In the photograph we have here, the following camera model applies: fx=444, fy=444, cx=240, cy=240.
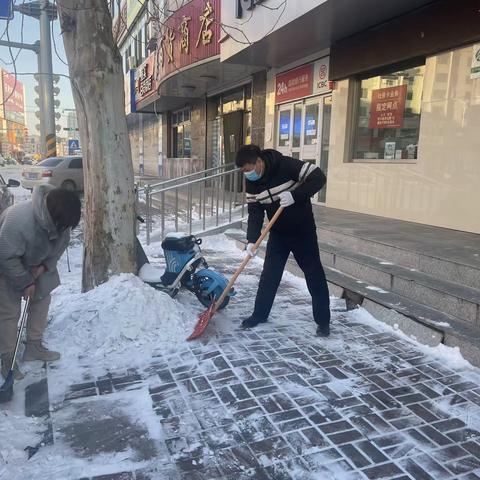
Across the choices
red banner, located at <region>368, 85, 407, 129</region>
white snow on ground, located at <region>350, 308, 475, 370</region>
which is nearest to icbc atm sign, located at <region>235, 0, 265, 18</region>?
red banner, located at <region>368, 85, 407, 129</region>

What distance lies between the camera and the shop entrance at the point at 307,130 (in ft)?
29.3

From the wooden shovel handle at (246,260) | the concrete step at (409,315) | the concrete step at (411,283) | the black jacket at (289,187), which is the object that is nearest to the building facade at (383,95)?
the concrete step at (411,283)

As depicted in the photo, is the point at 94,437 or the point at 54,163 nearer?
the point at 94,437

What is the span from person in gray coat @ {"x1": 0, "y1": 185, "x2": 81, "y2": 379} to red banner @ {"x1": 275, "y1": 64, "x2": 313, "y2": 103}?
7.36 m

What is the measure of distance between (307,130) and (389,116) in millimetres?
2409

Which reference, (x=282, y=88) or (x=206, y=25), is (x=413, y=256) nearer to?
(x=282, y=88)

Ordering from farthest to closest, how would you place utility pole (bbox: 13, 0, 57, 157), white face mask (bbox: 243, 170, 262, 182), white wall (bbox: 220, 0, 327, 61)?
utility pole (bbox: 13, 0, 57, 157), white wall (bbox: 220, 0, 327, 61), white face mask (bbox: 243, 170, 262, 182)

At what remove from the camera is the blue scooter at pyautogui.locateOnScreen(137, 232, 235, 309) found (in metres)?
4.30

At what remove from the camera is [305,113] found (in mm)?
9570

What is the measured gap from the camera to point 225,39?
938cm

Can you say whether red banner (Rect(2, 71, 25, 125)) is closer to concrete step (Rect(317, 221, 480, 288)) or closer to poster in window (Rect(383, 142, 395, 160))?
concrete step (Rect(317, 221, 480, 288))

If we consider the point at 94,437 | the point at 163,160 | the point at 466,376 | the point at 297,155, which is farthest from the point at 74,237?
the point at 163,160

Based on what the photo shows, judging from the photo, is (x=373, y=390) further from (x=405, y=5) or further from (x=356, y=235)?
(x=405, y=5)

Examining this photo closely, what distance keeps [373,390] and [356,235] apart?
2934 millimetres
